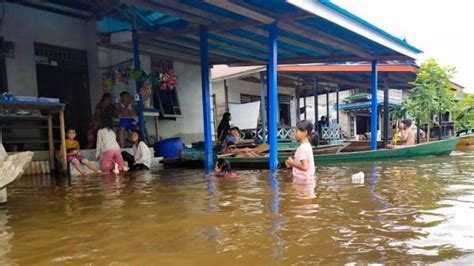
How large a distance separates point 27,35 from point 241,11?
574 cm

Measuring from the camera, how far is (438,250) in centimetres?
311

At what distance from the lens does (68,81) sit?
11.4 metres

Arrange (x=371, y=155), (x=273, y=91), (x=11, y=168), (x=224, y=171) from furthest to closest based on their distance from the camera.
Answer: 1. (x=371, y=155)
2. (x=273, y=91)
3. (x=224, y=171)
4. (x=11, y=168)

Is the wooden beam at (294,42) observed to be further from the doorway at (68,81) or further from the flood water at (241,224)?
the doorway at (68,81)

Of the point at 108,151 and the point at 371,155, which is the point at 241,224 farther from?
the point at 371,155

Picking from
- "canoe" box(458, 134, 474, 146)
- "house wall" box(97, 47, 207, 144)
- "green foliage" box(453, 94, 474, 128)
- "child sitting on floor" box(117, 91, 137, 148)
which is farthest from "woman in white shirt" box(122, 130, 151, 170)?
"canoe" box(458, 134, 474, 146)

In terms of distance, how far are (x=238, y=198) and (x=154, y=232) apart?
2016 millimetres

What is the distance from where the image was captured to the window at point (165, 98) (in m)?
13.9

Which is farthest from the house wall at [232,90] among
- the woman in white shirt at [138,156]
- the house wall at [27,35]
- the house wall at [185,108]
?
the house wall at [27,35]

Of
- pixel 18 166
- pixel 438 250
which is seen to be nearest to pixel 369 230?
pixel 438 250

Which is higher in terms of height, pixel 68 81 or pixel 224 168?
pixel 68 81

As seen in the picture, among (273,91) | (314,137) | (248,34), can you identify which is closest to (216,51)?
(248,34)

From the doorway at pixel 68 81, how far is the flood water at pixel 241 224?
4619 mm

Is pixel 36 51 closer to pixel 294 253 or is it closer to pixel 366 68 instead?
pixel 294 253
